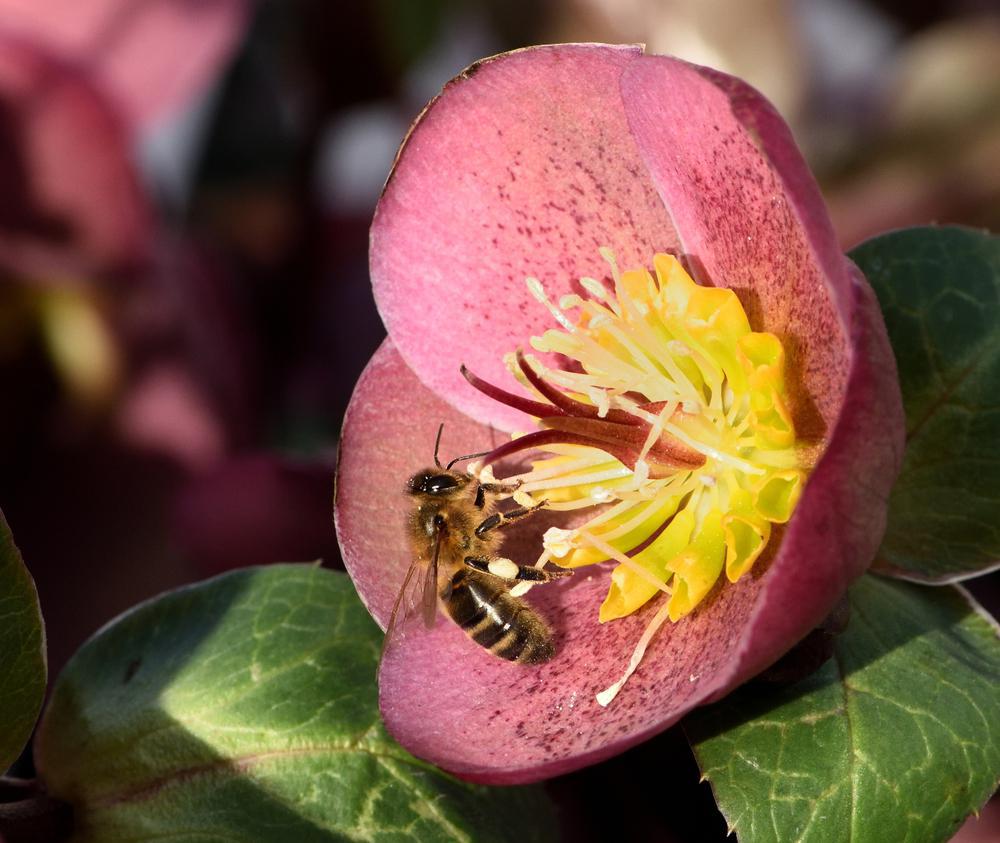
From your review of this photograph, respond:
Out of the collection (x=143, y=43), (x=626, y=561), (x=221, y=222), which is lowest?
(x=221, y=222)

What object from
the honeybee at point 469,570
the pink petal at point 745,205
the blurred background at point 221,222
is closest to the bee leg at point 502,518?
the honeybee at point 469,570

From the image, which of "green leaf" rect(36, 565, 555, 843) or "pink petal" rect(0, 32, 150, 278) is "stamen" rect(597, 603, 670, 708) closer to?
"green leaf" rect(36, 565, 555, 843)

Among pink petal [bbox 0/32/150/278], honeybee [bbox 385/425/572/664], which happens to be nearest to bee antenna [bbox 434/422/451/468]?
honeybee [bbox 385/425/572/664]

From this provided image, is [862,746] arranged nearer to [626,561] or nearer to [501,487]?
[626,561]

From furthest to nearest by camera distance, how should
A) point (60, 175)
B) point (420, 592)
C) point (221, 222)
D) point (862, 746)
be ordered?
1. point (221, 222)
2. point (60, 175)
3. point (420, 592)
4. point (862, 746)

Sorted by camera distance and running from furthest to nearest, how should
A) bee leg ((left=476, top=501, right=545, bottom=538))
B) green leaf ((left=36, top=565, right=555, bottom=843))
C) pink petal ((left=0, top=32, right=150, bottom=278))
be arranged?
1. pink petal ((left=0, top=32, right=150, bottom=278))
2. bee leg ((left=476, top=501, right=545, bottom=538))
3. green leaf ((left=36, top=565, right=555, bottom=843))

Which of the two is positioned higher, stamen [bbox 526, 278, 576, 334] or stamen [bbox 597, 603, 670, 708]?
stamen [bbox 526, 278, 576, 334]

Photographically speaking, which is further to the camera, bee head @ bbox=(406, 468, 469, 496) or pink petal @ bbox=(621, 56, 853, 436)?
bee head @ bbox=(406, 468, 469, 496)

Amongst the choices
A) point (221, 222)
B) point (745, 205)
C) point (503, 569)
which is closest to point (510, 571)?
point (503, 569)
